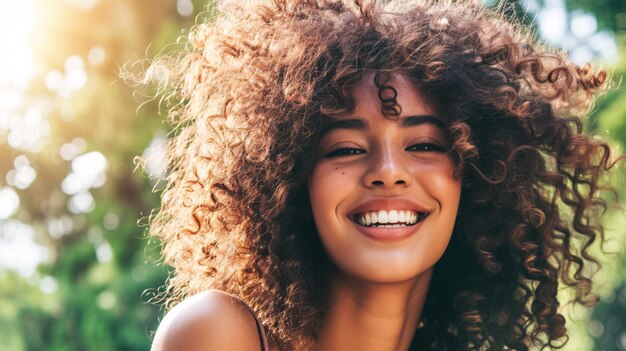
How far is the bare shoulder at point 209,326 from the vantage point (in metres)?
2.47

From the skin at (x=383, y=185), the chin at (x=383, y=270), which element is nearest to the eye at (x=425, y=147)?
the skin at (x=383, y=185)

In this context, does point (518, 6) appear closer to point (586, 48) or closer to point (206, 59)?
point (586, 48)

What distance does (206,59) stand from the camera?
2963 mm

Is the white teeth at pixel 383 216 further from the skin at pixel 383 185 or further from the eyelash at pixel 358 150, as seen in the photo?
the eyelash at pixel 358 150

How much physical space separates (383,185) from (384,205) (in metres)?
0.06

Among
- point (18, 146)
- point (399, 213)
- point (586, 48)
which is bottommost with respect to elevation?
point (18, 146)

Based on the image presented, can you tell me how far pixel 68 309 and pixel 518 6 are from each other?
329 cm

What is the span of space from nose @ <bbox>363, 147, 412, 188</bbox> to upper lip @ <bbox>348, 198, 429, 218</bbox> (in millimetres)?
41

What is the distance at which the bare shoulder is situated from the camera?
2471mm

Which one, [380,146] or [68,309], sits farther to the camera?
[68,309]

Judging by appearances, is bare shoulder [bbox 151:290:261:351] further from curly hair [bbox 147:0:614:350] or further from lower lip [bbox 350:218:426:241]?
lower lip [bbox 350:218:426:241]

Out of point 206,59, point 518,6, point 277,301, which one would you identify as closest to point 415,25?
point 206,59

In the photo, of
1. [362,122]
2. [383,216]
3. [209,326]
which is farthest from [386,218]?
[209,326]

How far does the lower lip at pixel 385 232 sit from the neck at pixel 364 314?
220 millimetres
